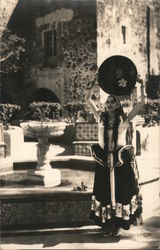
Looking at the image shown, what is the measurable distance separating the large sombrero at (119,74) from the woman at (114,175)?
0.19m

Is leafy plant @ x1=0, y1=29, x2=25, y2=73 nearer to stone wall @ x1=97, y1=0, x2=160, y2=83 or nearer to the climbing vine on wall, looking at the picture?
the climbing vine on wall

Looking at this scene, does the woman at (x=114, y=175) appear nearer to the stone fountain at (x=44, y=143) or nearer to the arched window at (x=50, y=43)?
the stone fountain at (x=44, y=143)

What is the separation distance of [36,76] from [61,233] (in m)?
12.3

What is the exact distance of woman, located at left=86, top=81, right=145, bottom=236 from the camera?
15.7 feet

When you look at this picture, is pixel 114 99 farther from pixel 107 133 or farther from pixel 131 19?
pixel 131 19

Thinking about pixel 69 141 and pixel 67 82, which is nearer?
pixel 69 141

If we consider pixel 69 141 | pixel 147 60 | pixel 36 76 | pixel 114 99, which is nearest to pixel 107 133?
pixel 114 99

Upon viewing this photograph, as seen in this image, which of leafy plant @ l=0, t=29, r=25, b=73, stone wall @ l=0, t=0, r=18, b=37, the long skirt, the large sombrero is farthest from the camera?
stone wall @ l=0, t=0, r=18, b=37

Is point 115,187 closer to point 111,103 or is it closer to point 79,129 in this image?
point 111,103

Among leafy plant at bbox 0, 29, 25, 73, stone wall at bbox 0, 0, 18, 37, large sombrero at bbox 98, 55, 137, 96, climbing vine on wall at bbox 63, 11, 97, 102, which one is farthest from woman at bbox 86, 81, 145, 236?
stone wall at bbox 0, 0, 18, 37

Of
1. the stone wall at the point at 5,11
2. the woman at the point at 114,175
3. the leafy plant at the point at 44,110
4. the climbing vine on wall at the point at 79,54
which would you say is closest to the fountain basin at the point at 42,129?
the woman at the point at 114,175

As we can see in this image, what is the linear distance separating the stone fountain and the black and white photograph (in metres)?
0.01

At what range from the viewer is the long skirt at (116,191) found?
4.77 m

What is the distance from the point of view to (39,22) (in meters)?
16.6
